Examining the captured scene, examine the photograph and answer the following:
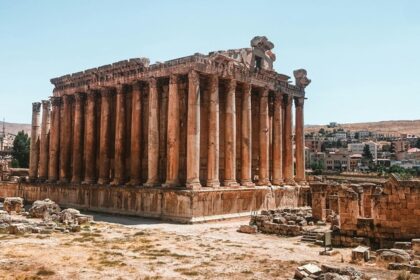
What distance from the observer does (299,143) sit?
36.4 meters

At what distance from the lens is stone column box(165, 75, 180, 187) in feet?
85.9

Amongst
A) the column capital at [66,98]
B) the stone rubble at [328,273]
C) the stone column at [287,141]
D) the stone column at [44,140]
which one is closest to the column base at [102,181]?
the column capital at [66,98]

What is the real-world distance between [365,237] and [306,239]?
265 cm

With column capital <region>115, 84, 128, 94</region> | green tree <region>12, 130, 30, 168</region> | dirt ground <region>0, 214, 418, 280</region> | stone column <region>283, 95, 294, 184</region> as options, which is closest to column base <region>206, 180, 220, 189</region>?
dirt ground <region>0, 214, 418, 280</region>

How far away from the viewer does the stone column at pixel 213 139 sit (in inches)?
1041

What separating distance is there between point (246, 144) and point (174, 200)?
24.2 feet

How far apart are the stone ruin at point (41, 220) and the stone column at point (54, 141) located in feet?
29.0

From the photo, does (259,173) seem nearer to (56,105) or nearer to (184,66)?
(184,66)

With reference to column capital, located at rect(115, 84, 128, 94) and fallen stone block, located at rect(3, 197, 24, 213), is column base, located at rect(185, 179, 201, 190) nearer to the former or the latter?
column capital, located at rect(115, 84, 128, 94)

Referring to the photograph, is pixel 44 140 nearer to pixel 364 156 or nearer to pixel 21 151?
pixel 21 151

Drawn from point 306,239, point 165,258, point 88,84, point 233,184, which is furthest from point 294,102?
→ point 165,258

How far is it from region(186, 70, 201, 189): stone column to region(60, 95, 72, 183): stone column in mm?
15639

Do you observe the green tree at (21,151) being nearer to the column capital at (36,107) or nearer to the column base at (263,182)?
the column capital at (36,107)

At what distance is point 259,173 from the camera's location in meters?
31.8
